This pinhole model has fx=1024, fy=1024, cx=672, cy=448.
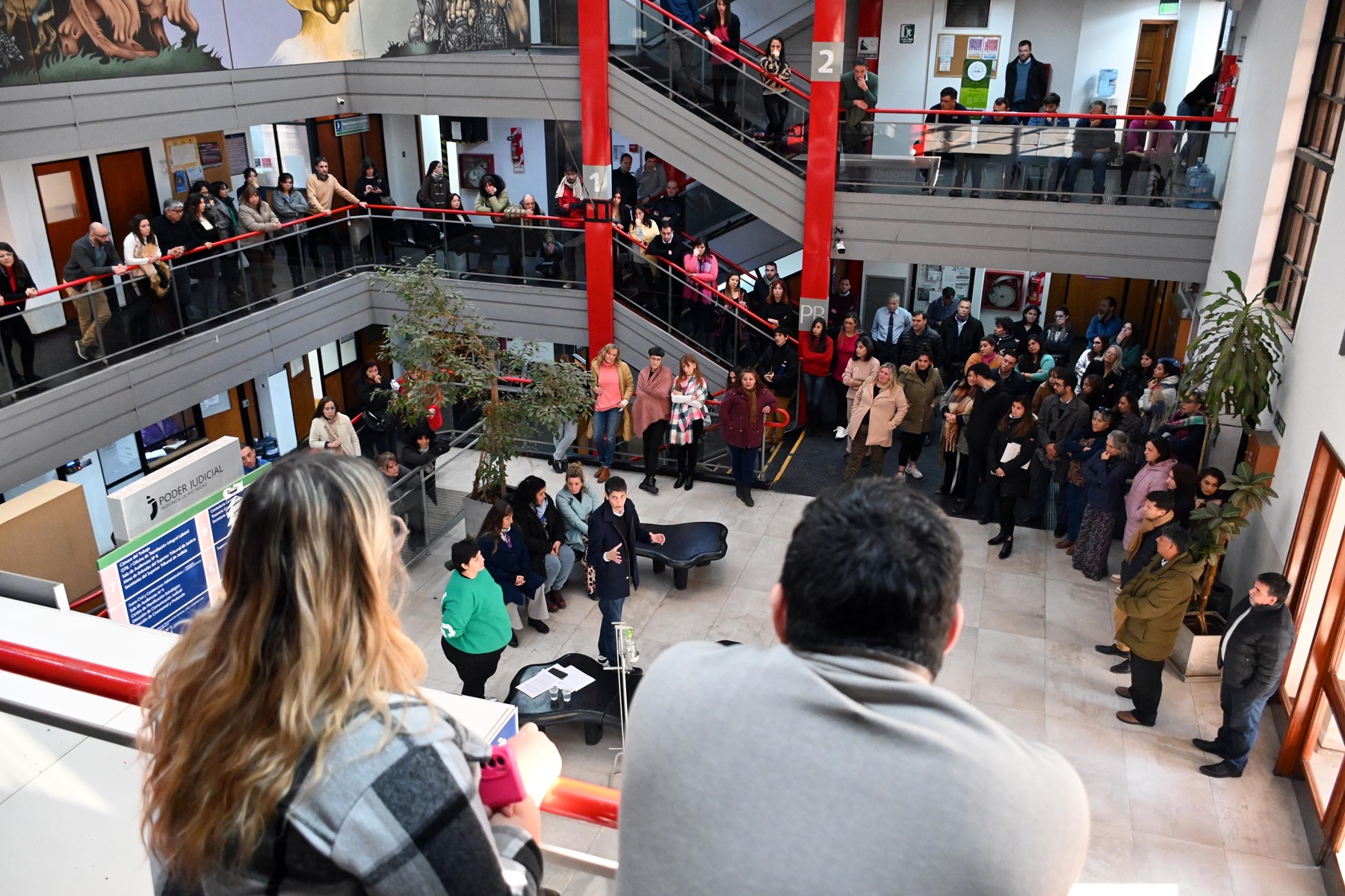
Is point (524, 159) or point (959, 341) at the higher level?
point (524, 159)

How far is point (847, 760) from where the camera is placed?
1119mm

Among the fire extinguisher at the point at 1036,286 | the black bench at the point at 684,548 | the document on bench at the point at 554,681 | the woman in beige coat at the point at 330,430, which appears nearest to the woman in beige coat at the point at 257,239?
the woman in beige coat at the point at 330,430

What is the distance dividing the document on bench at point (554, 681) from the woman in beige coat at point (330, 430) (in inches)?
181

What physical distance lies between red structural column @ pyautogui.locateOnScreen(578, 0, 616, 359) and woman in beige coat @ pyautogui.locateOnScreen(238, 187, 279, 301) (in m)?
4.20

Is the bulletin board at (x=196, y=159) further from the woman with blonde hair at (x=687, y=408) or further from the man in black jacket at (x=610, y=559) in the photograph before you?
the man in black jacket at (x=610, y=559)

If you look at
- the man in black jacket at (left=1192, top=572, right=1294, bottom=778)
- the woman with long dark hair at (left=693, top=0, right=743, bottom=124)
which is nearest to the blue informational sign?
the man in black jacket at (left=1192, top=572, right=1294, bottom=778)

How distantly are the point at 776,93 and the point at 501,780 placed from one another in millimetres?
13403

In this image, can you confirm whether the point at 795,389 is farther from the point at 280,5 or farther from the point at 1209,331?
the point at 280,5

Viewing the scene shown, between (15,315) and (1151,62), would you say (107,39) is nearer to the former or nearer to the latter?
(15,315)

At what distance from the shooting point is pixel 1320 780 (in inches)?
282

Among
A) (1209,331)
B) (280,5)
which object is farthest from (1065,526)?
(280,5)

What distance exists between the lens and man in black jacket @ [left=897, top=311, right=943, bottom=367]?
13531 millimetres

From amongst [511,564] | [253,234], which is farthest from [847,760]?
[253,234]

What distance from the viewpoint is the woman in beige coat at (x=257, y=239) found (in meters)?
13.1
